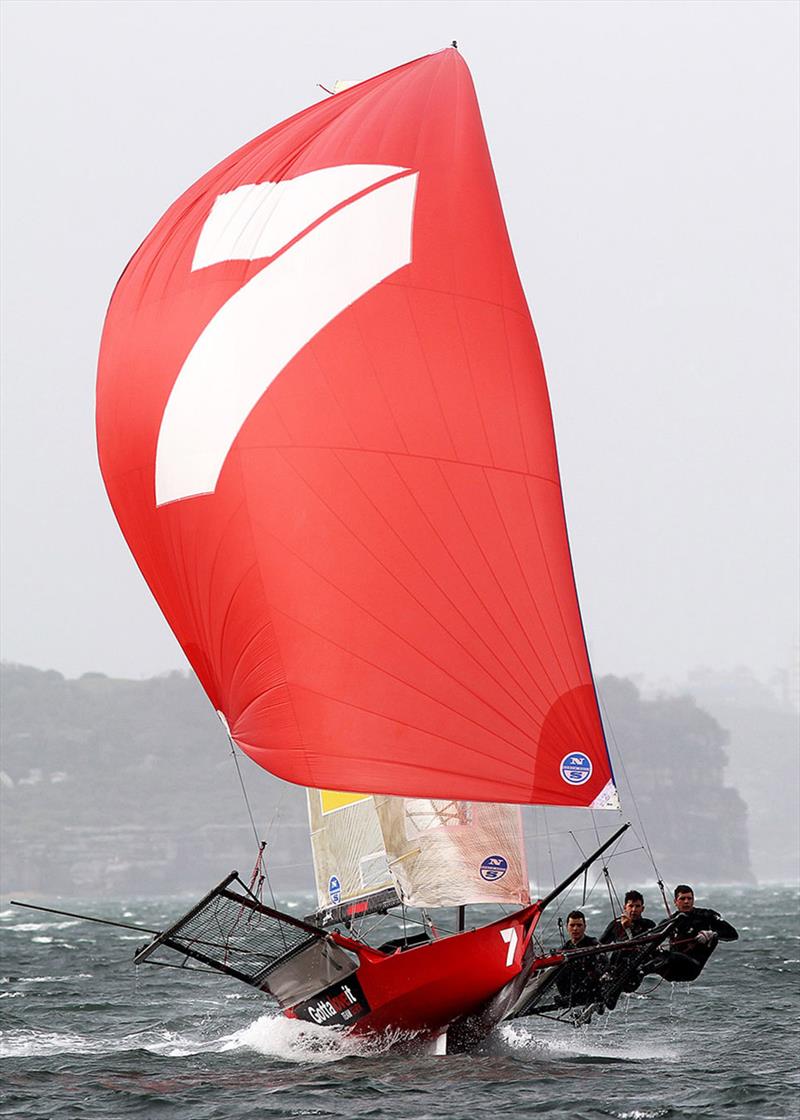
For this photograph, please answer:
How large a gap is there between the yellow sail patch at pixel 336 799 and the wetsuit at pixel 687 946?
3.27 m

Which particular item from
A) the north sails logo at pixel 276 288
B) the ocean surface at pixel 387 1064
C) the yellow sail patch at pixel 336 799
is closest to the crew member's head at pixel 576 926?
the ocean surface at pixel 387 1064

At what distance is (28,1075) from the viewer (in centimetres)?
1333

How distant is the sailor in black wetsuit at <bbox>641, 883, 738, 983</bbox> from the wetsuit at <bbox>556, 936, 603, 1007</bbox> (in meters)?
0.38

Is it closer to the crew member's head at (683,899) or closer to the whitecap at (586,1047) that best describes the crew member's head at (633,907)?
the crew member's head at (683,899)

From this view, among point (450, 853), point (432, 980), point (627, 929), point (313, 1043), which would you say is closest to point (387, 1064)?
point (432, 980)

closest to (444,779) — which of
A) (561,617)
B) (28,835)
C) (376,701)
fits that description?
(376,701)

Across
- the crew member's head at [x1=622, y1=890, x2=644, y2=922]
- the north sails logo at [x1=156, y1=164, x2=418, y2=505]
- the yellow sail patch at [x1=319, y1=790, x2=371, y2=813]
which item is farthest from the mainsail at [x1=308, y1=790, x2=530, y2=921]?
the north sails logo at [x1=156, y1=164, x2=418, y2=505]

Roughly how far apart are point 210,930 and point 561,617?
11.9ft

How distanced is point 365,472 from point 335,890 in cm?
441

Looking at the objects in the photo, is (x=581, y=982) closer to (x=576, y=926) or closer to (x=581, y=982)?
(x=581, y=982)

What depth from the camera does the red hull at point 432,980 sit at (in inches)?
504

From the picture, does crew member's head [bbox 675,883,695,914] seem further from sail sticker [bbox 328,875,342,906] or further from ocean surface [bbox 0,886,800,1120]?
sail sticker [bbox 328,875,342,906]

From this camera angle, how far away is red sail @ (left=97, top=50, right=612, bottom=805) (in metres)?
12.5

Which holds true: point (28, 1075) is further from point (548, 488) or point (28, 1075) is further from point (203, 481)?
point (548, 488)
